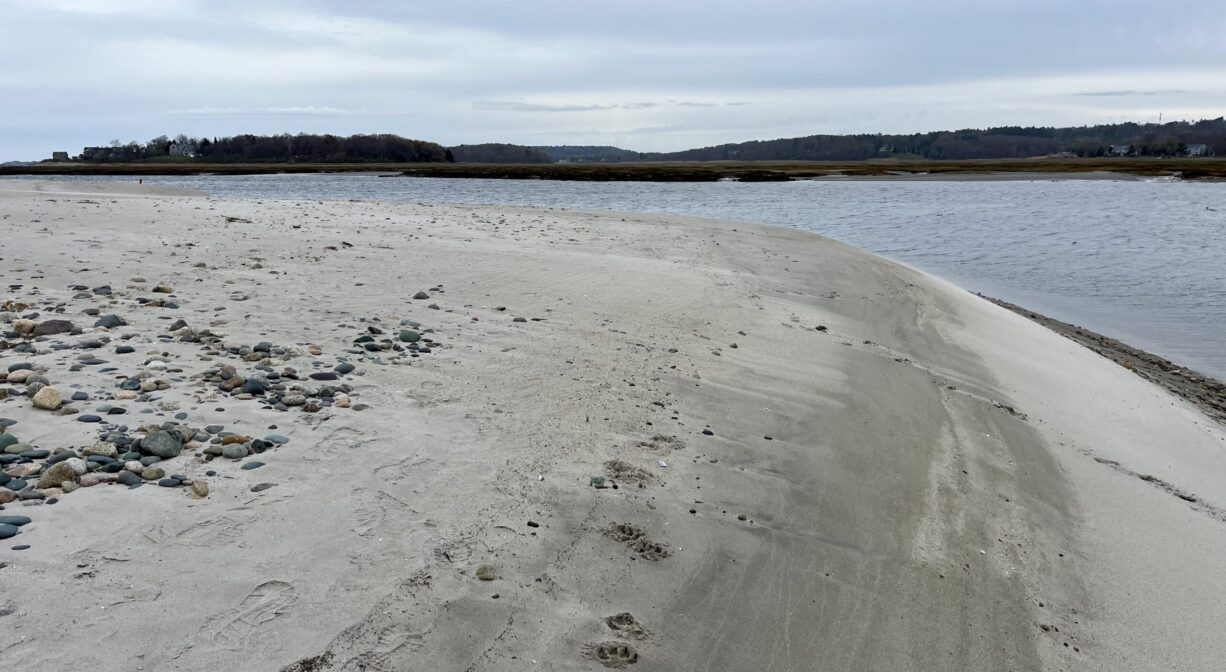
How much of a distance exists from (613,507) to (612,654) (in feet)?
3.76

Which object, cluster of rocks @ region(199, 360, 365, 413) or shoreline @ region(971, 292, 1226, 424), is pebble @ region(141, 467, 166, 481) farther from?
shoreline @ region(971, 292, 1226, 424)

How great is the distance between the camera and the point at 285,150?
126m

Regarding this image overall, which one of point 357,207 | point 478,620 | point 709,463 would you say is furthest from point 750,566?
point 357,207

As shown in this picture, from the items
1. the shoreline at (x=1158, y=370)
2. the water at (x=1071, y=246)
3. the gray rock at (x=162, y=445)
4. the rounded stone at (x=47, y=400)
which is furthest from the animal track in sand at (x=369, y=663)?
the water at (x=1071, y=246)

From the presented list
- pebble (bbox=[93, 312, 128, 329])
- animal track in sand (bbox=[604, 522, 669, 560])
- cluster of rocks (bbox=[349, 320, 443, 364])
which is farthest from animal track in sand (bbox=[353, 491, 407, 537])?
pebble (bbox=[93, 312, 128, 329])

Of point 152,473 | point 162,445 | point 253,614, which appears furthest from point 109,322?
point 253,614

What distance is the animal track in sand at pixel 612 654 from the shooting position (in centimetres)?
321

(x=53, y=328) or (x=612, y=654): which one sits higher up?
(x=53, y=328)

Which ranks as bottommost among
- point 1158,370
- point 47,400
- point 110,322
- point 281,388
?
point 1158,370

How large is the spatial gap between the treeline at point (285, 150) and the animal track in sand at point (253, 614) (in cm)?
12505

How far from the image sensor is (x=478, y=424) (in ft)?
17.0

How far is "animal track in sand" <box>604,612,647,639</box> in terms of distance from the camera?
3.40m

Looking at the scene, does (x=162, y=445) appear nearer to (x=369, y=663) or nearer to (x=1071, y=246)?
(x=369, y=663)

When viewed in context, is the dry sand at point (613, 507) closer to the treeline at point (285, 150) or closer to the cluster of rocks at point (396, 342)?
the cluster of rocks at point (396, 342)
